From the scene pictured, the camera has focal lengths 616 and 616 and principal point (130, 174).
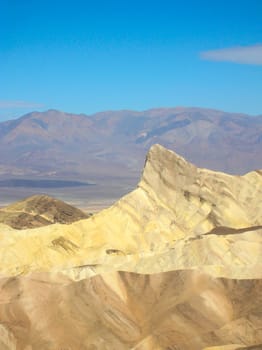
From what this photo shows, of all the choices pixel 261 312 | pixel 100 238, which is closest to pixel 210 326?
pixel 261 312

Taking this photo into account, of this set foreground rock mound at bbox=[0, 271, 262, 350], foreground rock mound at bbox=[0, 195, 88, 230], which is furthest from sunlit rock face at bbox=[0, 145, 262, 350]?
foreground rock mound at bbox=[0, 195, 88, 230]

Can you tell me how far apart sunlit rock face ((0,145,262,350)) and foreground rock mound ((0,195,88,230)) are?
37611 millimetres

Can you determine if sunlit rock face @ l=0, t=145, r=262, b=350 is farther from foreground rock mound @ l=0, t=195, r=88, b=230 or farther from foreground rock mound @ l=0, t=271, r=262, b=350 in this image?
foreground rock mound @ l=0, t=195, r=88, b=230

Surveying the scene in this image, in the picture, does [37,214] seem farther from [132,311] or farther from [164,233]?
[132,311]

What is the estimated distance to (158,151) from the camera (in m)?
54.3

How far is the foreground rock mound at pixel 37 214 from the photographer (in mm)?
87750

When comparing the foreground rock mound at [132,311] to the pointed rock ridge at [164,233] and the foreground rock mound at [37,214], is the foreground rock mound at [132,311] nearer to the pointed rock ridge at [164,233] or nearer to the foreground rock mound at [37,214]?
the pointed rock ridge at [164,233]

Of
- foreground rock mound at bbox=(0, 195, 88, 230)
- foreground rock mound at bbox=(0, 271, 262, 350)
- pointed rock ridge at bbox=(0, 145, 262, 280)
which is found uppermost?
pointed rock ridge at bbox=(0, 145, 262, 280)

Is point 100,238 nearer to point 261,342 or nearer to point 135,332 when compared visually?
point 135,332

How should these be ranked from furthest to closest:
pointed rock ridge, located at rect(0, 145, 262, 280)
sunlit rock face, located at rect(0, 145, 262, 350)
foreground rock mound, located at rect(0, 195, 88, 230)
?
foreground rock mound, located at rect(0, 195, 88, 230) → pointed rock ridge, located at rect(0, 145, 262, 280) → sunlit rock face, located at rect(0, 145, 262, 350)

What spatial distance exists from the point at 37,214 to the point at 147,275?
51682 mm

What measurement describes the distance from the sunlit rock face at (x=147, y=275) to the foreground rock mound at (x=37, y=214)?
3761cm

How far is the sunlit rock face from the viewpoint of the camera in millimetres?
37562

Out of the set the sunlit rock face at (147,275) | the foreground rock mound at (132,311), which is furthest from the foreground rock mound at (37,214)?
the foreground rock mound at (132,311)
